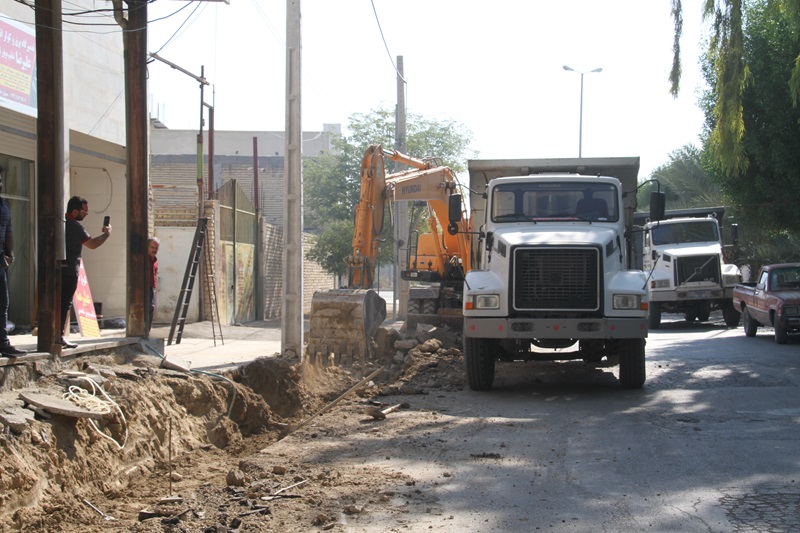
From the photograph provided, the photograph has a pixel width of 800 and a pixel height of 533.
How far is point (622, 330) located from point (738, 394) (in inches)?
69.4

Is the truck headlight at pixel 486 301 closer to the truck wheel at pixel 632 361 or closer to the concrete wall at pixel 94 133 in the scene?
the truck wheel at pixel 632 361

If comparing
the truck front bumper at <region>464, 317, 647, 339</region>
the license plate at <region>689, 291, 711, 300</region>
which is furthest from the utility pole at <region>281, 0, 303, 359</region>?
the license plate at <region>689, 291, 711, 300</region>

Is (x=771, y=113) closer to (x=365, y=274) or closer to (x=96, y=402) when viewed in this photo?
(x=365, y=274)

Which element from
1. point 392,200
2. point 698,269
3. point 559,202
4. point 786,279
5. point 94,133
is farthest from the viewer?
point 698,269

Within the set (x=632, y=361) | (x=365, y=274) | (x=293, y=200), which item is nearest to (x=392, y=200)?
(x=365, y=274)

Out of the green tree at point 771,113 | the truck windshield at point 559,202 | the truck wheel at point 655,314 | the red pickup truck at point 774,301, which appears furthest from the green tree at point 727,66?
the truck wheel at point 655,314

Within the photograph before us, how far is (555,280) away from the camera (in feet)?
35.8

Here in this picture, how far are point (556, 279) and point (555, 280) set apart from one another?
0.06ft

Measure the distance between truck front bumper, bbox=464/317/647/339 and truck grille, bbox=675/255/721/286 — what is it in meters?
13.7

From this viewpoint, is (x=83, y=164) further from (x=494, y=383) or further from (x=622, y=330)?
(x=622, y=330)

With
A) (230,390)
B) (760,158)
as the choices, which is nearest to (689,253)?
(760,158)

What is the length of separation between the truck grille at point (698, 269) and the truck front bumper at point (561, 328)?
44.8 feet

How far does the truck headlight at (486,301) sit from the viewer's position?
11.0 meters

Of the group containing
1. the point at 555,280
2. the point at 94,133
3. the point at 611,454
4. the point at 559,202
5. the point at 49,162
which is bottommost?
the point at 611,454
